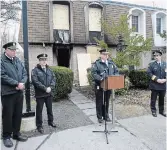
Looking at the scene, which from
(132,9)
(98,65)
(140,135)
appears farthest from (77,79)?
(140,135)

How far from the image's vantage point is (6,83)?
4.72 m

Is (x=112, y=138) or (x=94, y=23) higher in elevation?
(x=94, y=23)

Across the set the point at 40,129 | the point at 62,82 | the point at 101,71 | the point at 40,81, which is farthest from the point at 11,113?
the point at 62,82

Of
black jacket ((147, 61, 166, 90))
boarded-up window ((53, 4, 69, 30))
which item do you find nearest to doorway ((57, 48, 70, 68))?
boarded-up window ((53, 4, 69, 30))

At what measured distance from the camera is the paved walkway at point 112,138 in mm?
4797

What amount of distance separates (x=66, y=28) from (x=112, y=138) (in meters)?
8.97

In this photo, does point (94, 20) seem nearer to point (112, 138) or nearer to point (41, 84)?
point (41, 84)

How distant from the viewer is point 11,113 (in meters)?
4.83

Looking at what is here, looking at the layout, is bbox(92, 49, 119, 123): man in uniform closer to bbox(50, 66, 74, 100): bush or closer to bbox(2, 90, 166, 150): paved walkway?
bbox(2, 90, 166, 150): paved walkway

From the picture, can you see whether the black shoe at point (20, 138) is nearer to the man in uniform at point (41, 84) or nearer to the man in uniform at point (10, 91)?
the man in uniform at point (10, 91)

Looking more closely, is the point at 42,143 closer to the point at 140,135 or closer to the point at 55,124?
the point at 55,124

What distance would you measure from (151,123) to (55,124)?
245cm

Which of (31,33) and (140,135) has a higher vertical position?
(31,33)

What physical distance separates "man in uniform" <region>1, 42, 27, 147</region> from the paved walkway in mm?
363
